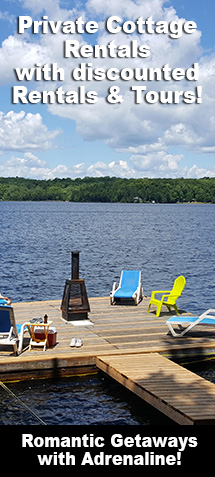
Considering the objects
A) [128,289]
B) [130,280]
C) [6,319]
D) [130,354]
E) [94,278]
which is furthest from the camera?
[94,278]

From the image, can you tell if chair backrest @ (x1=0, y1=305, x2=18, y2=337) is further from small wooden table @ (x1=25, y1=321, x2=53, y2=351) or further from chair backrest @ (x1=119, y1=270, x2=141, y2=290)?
chair backrest @ (x1=119, y1=270, x2=141, y2=290)

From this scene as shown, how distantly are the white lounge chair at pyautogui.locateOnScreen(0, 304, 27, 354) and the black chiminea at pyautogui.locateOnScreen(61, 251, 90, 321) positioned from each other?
8.01ft

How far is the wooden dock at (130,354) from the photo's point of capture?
30.5 ft

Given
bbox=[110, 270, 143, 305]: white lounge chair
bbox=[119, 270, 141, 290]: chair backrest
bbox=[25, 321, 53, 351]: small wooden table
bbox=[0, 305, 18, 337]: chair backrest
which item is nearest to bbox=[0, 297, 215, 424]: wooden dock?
bbox=[25, 321, 53, 351]: small wooden table

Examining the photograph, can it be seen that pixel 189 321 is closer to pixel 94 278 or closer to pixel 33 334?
pixel 33 334

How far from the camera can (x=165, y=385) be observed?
9.80 meters

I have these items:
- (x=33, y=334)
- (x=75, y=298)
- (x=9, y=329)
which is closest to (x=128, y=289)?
(x=75, y=298)

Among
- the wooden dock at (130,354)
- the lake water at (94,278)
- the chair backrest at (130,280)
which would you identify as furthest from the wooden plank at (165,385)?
the chair backrest at (130,280)

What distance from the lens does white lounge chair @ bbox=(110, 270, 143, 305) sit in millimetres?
15734

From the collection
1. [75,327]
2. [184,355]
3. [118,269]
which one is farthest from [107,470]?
[118,269]

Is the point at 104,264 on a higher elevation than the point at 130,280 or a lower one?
lower

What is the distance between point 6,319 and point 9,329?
8.3 inches

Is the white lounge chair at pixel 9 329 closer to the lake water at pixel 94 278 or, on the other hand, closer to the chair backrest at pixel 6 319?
the chair backrest at pixel 6 319

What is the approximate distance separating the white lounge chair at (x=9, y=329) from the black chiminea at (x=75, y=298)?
2442 millimetres
